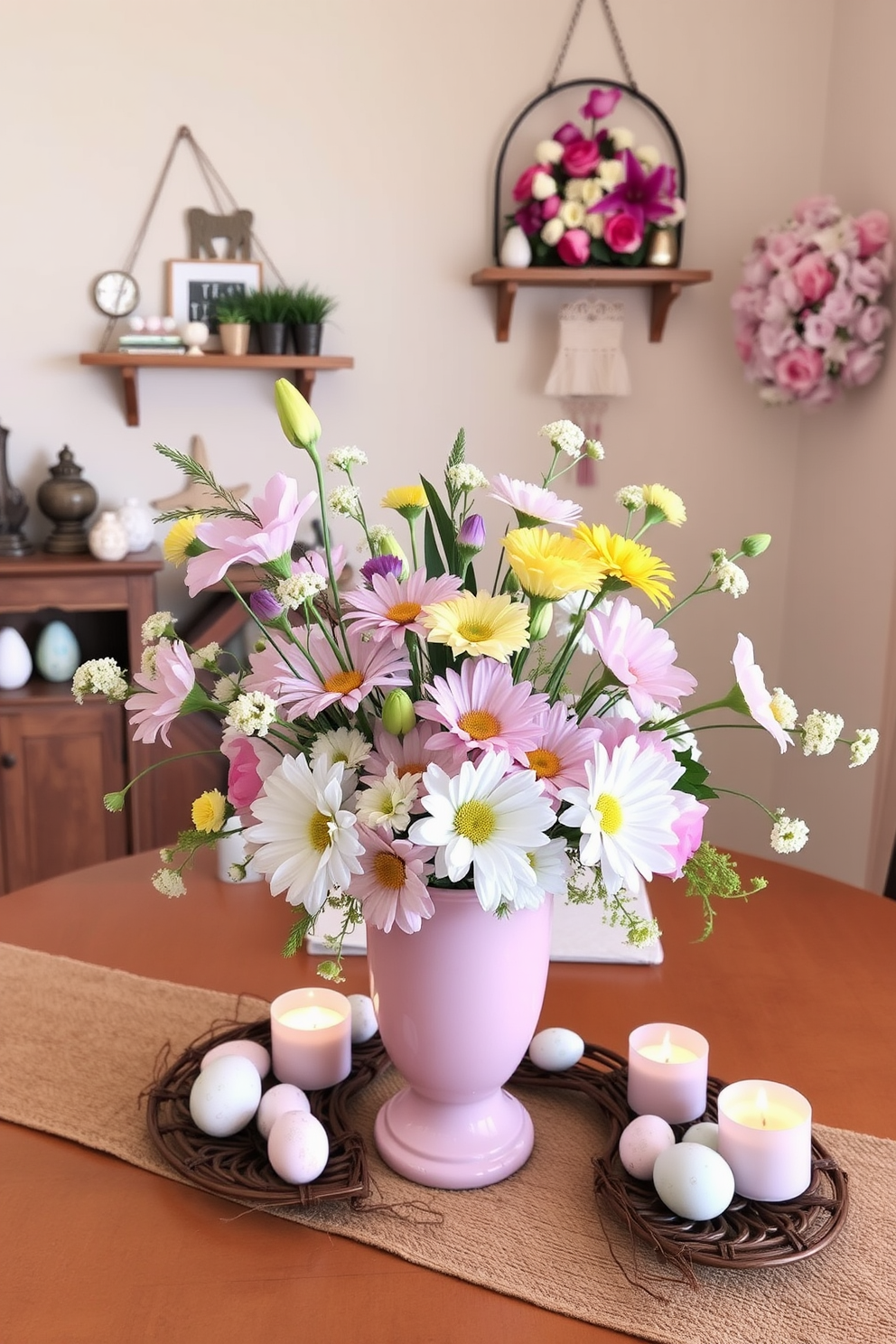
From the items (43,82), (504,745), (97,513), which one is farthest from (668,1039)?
(43,82)

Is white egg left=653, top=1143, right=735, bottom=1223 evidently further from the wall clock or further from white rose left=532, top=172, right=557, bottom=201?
the wall clock

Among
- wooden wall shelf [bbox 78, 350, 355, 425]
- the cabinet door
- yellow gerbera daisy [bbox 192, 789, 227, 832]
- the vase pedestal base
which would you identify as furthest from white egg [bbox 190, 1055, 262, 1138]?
wooden wall shelf [bbox 78, 350, 355, 425]

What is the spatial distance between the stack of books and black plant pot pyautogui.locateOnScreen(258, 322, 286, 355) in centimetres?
18

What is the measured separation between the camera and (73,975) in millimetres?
1303

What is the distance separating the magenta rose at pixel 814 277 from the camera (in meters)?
2.48

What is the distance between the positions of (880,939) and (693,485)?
6.00ft

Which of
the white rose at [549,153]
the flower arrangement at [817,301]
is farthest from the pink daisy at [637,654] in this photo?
the white rose at [549,153]

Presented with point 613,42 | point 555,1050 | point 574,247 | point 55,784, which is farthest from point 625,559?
point 613,42

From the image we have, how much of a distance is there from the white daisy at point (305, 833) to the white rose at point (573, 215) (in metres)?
2.20

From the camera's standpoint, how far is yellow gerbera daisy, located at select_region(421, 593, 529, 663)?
0.81 meters

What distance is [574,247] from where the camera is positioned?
2713 mm

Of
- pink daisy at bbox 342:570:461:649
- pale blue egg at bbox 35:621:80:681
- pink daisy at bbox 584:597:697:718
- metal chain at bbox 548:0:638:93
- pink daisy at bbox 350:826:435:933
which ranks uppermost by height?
metal chain at bbox 548:0:638:93

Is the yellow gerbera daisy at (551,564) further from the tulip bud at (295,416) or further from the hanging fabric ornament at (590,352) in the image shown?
the hanging fabric ornament at (590,352)

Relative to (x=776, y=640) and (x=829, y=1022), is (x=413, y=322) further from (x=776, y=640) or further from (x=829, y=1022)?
(x=829, y=1022)
